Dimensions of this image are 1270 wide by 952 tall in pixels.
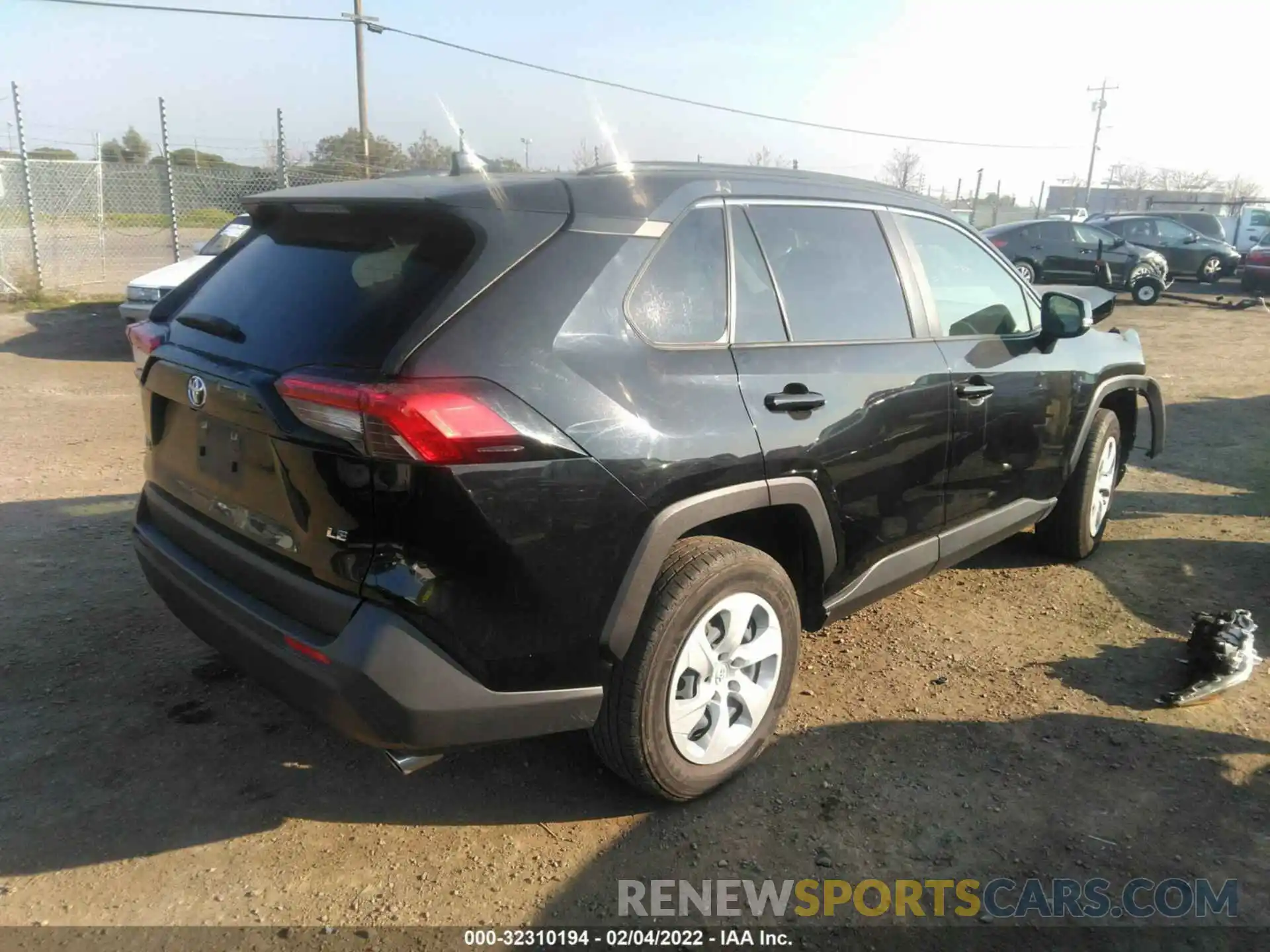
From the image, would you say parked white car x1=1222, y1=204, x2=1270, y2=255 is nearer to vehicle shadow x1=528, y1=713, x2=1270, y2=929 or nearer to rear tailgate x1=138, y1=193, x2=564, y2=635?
vehicle shadow x1=528, y1=713, x2=1270, y2=929

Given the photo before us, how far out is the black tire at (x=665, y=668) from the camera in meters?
2.53

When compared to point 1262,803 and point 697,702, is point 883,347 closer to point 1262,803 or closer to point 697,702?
point 697,702

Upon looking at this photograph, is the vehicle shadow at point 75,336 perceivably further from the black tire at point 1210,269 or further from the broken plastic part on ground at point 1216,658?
the black tire at point 1210,269

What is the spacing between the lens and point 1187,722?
10.9 feet

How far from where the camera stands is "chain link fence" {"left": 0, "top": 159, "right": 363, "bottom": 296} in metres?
13.4

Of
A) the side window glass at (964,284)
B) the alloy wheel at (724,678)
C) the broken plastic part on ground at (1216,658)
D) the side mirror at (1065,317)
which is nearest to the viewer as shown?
the alloy wheel at (724,678)

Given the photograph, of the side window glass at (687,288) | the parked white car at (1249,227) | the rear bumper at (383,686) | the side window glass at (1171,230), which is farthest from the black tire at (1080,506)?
the parked white car at (1249,227)

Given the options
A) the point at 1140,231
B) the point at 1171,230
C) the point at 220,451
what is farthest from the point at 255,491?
the point at 1171,230

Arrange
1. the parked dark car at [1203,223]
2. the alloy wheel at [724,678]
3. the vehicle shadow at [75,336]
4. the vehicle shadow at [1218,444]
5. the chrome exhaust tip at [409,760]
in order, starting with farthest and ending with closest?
the parked dark car at [1203,223] → the vehicle shadow at [75,336] → the vehicle shadow at [1218,444] → the alloy wheel at [724,678] → the chrome exhaust tip at [409,760]

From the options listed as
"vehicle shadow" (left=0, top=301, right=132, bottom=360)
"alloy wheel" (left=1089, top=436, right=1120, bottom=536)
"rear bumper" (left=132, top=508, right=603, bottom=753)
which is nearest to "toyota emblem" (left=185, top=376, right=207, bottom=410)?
"rear bumper" (left=132, top=508, right=603, bottom=753)

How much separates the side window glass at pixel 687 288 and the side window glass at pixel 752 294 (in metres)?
0.07

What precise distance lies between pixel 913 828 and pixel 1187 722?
1.32 m

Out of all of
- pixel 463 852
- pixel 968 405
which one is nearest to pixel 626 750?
pixel 463 852

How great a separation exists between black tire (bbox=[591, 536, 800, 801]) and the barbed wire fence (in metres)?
13.2
